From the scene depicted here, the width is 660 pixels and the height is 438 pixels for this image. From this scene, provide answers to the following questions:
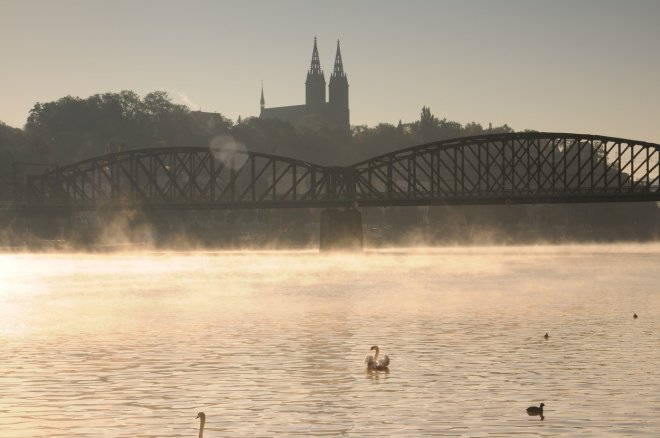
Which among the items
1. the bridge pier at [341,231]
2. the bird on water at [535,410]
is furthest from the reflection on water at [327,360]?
the bridge pier at [341,231]

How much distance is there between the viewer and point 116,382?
3391cm

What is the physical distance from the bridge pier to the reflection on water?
270ft

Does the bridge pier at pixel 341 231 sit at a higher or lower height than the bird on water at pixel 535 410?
higher

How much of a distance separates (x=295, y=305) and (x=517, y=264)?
6803 cm

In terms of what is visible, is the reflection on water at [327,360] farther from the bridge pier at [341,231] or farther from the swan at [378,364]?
the bridge pier at [341,231]

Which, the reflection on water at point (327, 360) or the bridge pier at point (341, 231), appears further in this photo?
the bridge pier at point (341, 231)

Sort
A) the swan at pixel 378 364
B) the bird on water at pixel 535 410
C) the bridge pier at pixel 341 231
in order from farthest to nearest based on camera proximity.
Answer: the bridge pier at pixel 341 231
the swan at pixel 378 364
the bird on water at pixel 535 410

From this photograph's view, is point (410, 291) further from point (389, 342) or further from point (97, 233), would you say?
point (97, 233)

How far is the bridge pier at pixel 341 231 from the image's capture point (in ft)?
559

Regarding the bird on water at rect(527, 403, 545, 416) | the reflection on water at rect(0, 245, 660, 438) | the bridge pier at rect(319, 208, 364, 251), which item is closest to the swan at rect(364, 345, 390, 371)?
the reflection on water at rect(0, 245, 660, 438)

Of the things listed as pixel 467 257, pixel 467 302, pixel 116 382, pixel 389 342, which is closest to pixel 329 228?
pixel 467 257

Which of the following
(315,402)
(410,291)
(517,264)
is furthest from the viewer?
(517,264)

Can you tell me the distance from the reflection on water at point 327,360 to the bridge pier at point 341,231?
82.3 metres

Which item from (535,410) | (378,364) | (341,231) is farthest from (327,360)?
(341,231)
